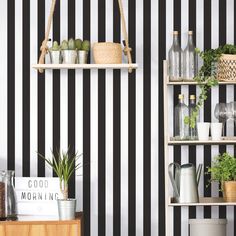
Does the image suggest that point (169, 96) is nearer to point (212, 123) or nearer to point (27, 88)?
point (212, 123)

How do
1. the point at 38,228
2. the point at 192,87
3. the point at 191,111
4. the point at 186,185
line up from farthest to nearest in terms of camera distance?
1. the point at 192,87
2. the point at 191,111
3. the point at 186,185
4. the point at 38,228

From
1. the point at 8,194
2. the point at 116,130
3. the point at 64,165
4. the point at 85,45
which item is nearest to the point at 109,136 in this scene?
the point at 116,130

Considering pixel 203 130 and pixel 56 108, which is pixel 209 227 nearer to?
pixel 203 130

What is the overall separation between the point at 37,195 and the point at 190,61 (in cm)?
113

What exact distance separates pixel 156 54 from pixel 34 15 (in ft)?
2.44

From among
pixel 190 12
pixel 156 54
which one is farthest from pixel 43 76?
pixel 190 12

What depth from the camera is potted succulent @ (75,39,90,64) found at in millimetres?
3967

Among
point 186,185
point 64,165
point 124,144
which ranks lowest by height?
point 186,185

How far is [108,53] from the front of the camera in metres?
3.92

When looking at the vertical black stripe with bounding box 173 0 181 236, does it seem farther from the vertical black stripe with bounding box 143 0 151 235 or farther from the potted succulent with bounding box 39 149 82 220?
the potted succulent with bounding box 39 149 82 220

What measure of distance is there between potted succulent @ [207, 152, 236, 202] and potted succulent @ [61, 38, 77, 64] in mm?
984

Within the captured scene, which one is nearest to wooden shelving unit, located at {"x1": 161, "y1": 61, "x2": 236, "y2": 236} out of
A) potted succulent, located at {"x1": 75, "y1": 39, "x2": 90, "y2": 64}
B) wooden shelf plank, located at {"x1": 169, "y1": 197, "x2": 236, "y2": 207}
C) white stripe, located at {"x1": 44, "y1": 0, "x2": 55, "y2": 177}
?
wooden shelf plank, located at {"x1": 169, "y1": 197, "x2": 236, "y2": 207}

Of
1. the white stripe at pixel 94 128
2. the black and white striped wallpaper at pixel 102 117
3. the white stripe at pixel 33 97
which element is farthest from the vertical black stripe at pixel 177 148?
the white stripe at pixel 33 97

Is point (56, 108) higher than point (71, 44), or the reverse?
point (71, 44)
